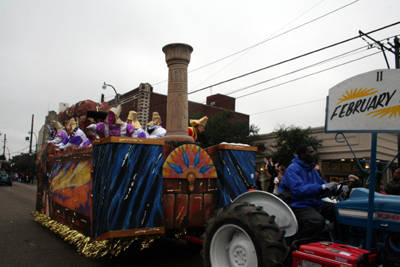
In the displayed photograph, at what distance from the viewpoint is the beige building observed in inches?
687

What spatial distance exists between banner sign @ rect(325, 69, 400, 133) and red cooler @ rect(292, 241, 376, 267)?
1037mm

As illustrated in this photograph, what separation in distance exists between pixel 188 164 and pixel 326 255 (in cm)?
246

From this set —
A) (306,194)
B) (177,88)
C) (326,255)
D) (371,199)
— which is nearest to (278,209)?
(306,194)

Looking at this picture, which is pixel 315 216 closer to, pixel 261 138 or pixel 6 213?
pixel 6 213

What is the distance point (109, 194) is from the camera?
389cm

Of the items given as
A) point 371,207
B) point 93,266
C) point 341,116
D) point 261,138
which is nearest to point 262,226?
point 371,207

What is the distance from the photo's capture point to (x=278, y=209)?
3.24 metres

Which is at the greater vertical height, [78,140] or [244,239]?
[78,140]

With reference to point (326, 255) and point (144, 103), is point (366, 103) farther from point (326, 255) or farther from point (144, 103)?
point (144, 103)

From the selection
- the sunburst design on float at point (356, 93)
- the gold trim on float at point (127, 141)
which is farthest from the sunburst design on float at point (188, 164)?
the sunburst design on float at point (356, 93)

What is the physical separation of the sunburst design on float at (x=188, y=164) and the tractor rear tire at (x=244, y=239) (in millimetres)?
1201

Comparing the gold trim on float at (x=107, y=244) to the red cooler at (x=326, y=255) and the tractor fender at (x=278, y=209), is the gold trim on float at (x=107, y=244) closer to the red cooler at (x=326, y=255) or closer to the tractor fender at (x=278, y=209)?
the tractor fender at (x=278, y=209)

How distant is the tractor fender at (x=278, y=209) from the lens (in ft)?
10.2

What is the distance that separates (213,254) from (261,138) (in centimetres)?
2154
